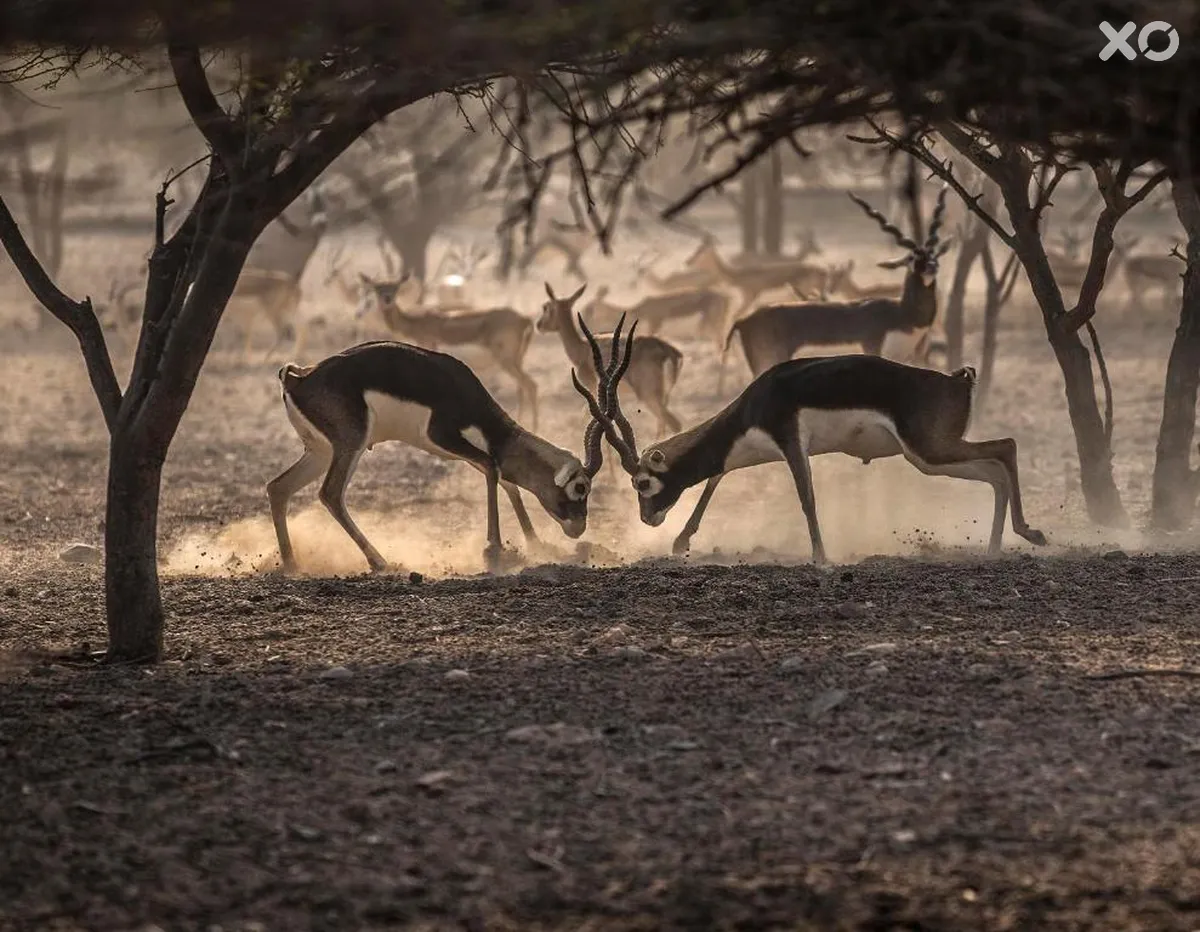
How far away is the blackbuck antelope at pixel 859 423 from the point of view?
970 centimetres

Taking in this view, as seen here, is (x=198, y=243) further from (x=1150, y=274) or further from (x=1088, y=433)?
(x=1150, y=274)

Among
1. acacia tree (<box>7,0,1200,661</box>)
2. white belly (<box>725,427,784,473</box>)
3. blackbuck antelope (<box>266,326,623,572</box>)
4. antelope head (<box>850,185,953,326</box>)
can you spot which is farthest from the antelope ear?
antelope head (<box>850,185,953,326</box>)

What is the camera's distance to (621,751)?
5.35m

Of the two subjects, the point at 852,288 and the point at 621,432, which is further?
the point at 852,288

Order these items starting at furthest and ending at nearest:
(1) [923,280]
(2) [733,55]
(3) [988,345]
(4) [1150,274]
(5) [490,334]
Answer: (4) [1150,274] < (5) [490,334] < (3) [988,345] < (1) [923,280] < (2) [733,55]

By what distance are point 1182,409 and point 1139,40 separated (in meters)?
6.41

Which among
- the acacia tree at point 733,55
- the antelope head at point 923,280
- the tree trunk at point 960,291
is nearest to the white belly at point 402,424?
the acacia tree at point 733,55

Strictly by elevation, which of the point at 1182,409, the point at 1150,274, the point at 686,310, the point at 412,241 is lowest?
the point at 1182,409

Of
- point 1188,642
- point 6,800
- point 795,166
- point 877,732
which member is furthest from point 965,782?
point 795,166

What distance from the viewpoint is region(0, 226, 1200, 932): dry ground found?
14.0 ft

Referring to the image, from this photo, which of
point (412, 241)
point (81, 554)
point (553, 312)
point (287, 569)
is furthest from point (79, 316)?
point (412, 241)

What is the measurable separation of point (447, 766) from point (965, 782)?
4.78 ft

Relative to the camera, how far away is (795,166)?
41.5 m

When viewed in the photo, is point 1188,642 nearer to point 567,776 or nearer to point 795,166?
point 567,776
